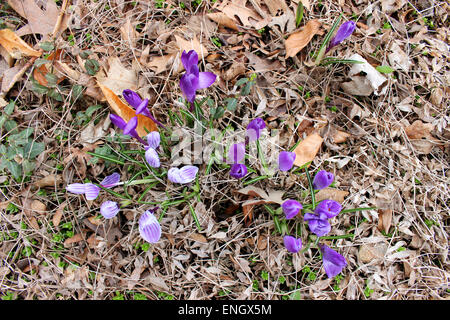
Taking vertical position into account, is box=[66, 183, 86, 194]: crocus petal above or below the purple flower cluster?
above

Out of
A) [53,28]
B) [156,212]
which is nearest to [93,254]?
[156,212]

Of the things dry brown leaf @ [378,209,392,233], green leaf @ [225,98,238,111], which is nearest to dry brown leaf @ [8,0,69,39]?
green leaf @ [225,98,238,111]

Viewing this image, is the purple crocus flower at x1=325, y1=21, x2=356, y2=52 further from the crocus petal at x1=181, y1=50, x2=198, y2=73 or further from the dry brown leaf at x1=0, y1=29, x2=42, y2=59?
the dry brown leaf at x1=0, y1=29, x2=42, y2=59

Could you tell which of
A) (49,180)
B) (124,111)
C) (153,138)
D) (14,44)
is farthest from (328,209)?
(14,44)

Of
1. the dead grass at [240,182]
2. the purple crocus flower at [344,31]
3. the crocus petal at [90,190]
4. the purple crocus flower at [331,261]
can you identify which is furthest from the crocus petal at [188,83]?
the purple crocus flower at [331,261]

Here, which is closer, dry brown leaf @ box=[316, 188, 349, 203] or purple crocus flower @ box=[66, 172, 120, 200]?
purple crocus flower @ box=[66, 172, 120, 200]

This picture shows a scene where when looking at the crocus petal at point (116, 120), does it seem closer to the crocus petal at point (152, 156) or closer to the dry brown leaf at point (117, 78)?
the crocus petal at point (152, 156)

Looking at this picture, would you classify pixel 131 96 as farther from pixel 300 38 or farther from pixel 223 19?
pixel 300 38

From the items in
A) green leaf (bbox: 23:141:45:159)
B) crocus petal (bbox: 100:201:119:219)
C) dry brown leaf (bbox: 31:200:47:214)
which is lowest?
dry brown leaf (bbox: 31:200:47:214)
